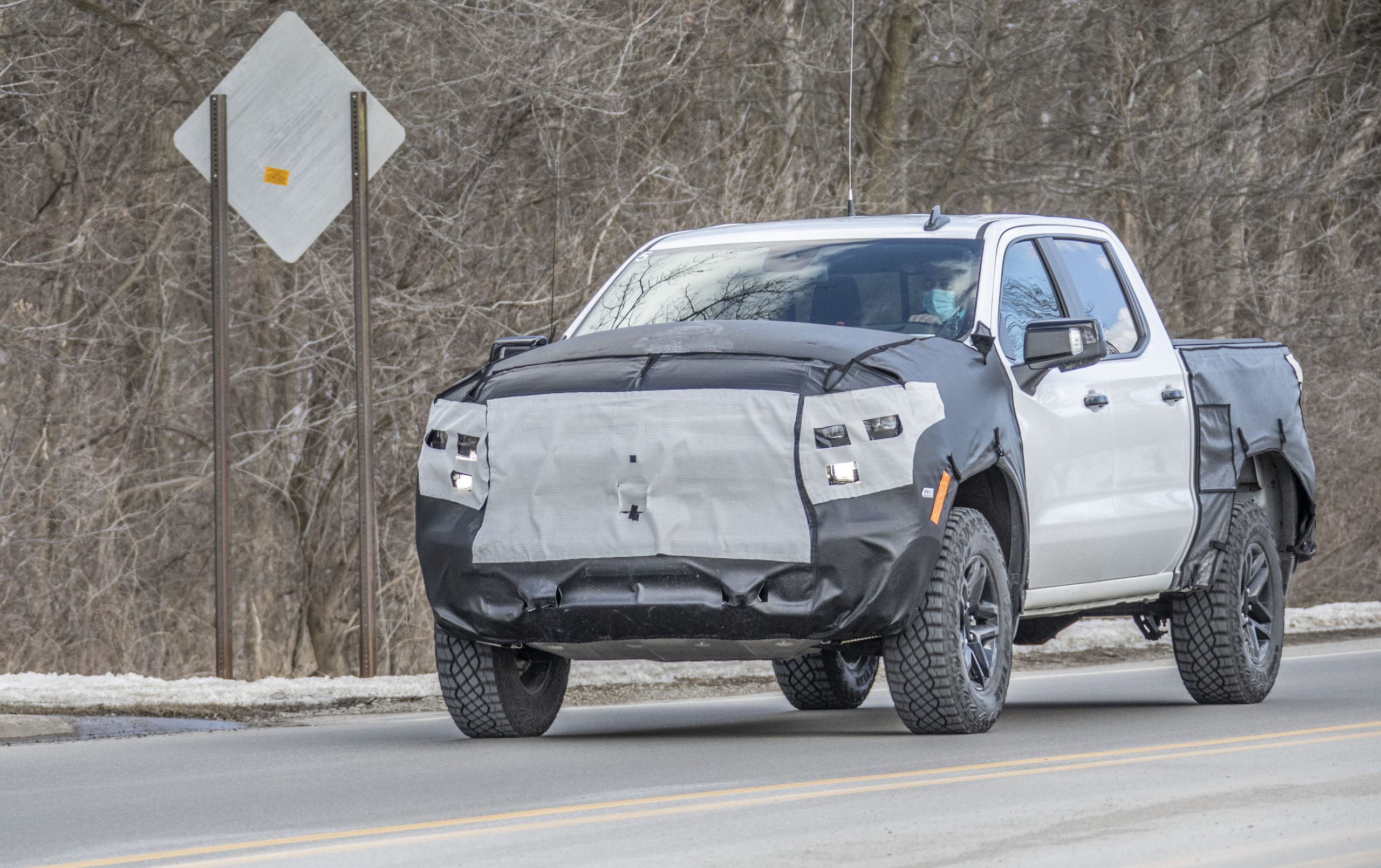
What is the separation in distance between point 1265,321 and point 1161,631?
14.8 metres

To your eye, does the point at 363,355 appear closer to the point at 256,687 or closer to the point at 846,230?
the point at 256,687

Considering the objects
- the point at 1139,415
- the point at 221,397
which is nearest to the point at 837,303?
the point at 1139,415

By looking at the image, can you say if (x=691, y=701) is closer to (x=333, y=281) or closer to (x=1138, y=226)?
(x=333, y=281)

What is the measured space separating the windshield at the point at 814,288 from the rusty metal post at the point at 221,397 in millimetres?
3482

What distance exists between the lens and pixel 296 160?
13.5m

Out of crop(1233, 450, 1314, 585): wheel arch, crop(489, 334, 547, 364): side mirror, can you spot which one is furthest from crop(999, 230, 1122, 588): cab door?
crop(1233, 450, 1314, 585): wheel arch

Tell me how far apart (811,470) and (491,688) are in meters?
1.70

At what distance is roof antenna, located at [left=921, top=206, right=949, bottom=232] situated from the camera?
10.2m

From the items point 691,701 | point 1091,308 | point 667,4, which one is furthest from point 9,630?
point 1091,308

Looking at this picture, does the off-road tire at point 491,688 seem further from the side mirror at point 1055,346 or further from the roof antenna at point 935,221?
the roof antenna at point 935,221

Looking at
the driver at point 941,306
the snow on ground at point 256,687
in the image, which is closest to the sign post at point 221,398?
the snow on ground at point 256,687

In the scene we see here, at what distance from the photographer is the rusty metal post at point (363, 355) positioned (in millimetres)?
13250

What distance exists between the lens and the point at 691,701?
38.3ft

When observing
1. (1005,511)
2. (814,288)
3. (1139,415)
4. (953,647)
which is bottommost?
(953,647)
